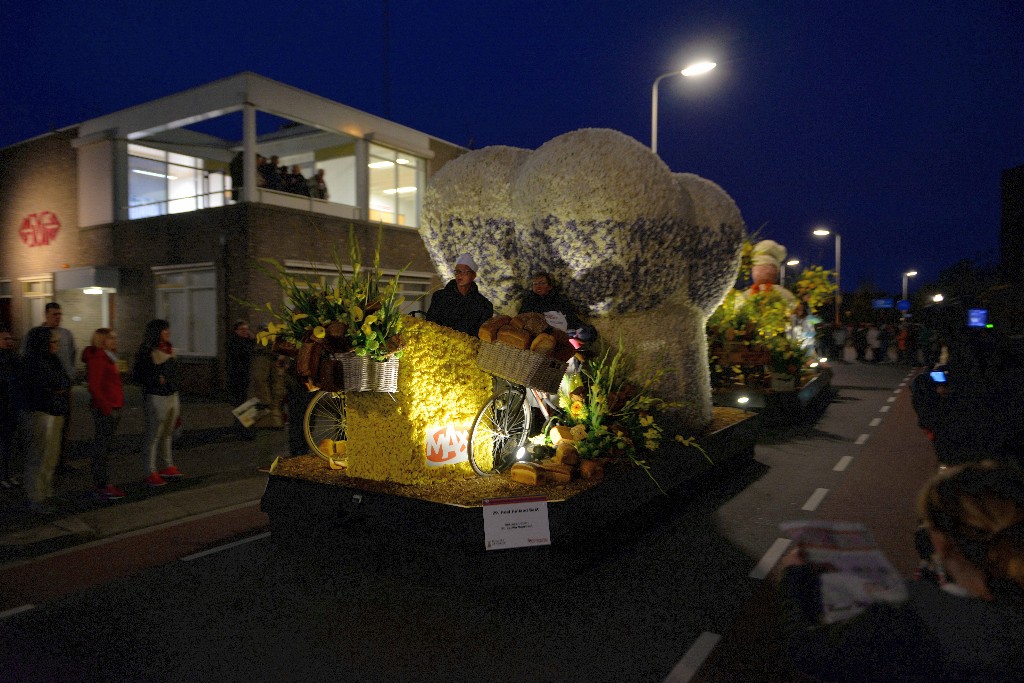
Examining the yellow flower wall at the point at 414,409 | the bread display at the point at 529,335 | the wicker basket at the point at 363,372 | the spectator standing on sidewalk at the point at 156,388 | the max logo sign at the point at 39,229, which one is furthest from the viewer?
the max logo sign at the point at 39,229

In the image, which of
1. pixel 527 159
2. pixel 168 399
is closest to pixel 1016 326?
pixel 527 159

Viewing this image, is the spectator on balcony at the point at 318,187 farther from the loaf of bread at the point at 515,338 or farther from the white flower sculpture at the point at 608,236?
the loaf of bread at the point at 515,338

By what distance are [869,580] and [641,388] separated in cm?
504

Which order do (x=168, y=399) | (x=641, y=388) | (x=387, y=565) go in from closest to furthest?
1. (x=387, y=565)
2. (x=641, y=388)
3. (x=168, y=399)

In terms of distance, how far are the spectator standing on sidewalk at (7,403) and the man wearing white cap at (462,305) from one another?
15.2 feet

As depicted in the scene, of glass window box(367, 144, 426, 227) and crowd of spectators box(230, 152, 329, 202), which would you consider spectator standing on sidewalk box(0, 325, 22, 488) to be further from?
glass window box(367, 144, 426, 227)

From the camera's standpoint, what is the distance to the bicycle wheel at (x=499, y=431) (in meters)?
5.40

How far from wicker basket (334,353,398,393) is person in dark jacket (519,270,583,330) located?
7.55 feet

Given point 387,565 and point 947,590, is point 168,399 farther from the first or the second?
point 947,590

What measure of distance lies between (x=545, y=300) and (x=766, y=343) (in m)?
6.68

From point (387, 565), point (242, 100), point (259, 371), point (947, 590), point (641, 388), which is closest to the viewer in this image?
point (947, 590)

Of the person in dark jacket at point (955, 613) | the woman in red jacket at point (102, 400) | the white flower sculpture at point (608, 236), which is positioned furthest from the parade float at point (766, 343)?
the person in dark jacket at point (955, 613)

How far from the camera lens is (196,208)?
18250mm

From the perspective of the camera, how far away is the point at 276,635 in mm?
3988
